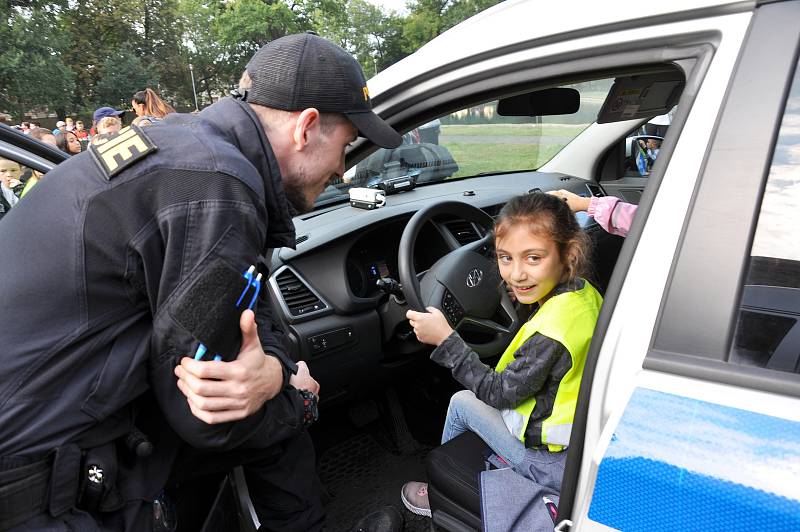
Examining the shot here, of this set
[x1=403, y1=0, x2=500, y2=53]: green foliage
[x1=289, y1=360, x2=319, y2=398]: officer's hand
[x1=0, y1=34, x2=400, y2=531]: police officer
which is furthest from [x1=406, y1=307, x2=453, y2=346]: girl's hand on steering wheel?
[x1=403, y1=0, x2=500, y2=53]: green foliage

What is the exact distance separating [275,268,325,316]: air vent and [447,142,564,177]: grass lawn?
168 centimetres

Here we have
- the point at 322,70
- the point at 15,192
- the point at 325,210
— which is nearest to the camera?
the point at 322,70

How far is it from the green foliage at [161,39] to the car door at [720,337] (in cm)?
3130

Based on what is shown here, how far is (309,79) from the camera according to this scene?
1.31 meters

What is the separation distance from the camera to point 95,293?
3.37 ft

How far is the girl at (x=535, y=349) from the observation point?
4.96 ft

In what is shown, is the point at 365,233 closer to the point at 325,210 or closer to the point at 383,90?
the point at 325,210

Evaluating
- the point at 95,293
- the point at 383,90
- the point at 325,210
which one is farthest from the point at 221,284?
the point at 325,210

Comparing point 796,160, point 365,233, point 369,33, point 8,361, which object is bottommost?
point 365,233

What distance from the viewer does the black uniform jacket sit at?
100 cm

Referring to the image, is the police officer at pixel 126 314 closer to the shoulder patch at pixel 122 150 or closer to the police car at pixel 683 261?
the shoulder patch at pixel 122 150

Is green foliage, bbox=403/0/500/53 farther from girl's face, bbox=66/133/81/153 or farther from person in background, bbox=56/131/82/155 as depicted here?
girl's face, bbox=66/133/81/153

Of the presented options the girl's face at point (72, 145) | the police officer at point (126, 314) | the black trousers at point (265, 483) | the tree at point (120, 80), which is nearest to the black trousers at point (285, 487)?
the black trousers at point (265, 483)

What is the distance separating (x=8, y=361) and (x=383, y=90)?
113 cm
